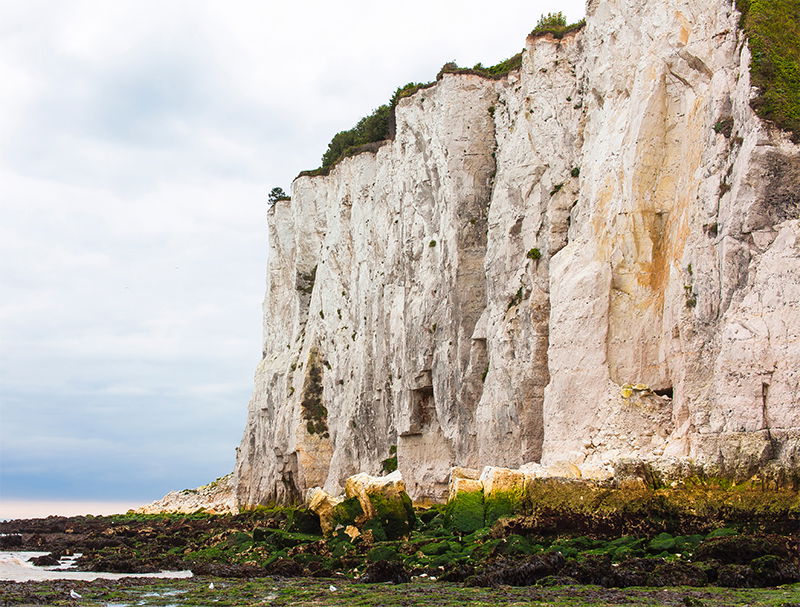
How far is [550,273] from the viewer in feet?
99.3

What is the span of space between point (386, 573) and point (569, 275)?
1358cm

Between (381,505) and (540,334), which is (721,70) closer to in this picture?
(540,334)

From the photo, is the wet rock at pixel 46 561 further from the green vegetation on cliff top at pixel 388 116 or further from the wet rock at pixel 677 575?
the green vegetation on cliff top at pixel 388 116

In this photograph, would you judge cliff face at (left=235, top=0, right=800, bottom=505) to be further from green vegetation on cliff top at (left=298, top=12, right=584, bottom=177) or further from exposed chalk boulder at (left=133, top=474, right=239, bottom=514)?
exposed chalk boulder at (left=133, top=474, right=239, bottom=514)

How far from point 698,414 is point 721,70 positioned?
28.1 ft

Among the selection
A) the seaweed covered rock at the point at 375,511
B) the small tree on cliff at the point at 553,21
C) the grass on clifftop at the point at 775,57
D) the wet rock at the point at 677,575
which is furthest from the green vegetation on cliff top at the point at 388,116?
the wet rock at the point at 677,575

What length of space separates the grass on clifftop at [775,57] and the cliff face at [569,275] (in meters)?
0.36

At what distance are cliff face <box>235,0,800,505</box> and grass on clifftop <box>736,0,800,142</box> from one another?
36 centimetres

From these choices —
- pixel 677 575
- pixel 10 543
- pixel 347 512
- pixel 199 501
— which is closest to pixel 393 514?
pixel 347 512

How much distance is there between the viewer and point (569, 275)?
28.7 m

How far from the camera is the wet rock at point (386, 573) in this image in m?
17.3

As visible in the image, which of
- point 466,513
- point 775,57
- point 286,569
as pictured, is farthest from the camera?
point 775,57

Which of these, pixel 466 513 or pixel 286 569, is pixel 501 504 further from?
pixel 286 569

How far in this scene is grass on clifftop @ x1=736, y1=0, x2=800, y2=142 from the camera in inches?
859
